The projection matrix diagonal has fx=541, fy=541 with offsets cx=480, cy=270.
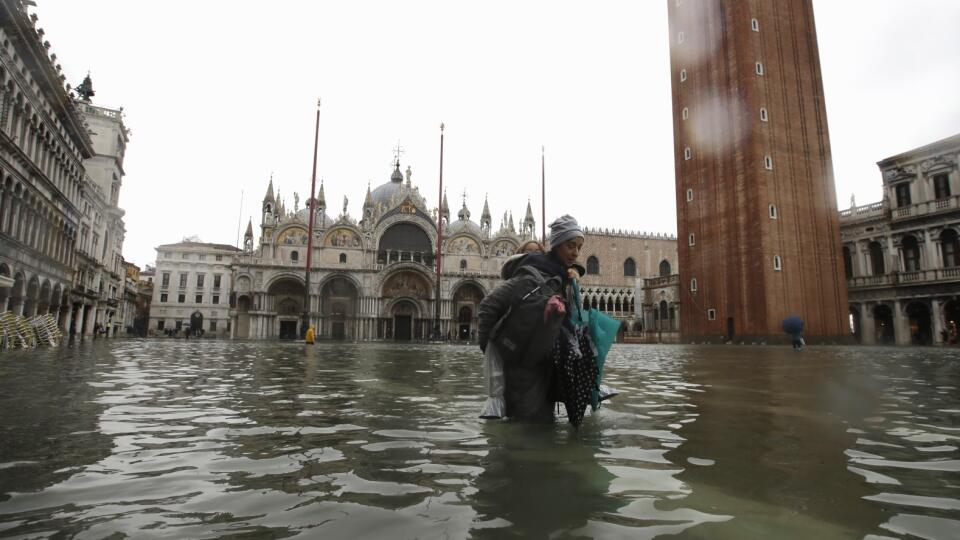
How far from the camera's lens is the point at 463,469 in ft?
8.98

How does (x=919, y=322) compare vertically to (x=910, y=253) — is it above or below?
below

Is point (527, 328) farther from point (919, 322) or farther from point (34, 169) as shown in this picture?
point (919, 322)

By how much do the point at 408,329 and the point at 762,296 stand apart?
2938 centimetres

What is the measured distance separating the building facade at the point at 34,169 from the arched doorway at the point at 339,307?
19.4 metres

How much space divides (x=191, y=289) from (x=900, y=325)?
68826 mm

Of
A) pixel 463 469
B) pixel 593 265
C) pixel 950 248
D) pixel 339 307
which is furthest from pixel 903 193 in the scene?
pixel 339 307

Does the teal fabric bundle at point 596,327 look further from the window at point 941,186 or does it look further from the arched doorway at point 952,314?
the window at point 941,186

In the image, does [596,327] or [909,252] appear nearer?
[596,327]

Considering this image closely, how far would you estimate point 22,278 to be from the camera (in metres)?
22.2

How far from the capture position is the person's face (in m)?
4.24

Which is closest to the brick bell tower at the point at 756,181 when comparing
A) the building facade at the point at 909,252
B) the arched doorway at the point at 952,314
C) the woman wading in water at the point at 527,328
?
the building facade at the point at 909,252

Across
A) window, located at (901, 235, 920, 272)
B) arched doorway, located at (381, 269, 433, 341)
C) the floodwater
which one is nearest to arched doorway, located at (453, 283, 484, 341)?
arched doorway, located at (381, 269, 433, 341)

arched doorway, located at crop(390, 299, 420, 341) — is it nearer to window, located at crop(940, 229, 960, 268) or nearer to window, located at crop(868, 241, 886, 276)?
window, located at crop(868, 241, 886, 276)

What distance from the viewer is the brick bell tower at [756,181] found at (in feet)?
106
